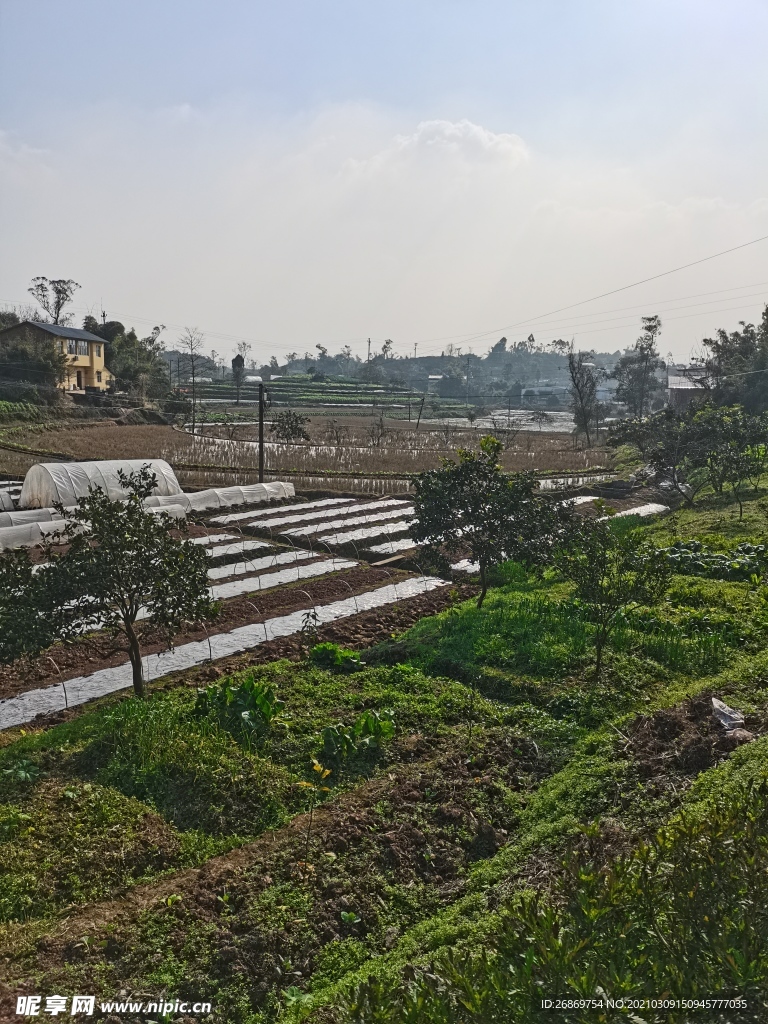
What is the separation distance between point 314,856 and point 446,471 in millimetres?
6971

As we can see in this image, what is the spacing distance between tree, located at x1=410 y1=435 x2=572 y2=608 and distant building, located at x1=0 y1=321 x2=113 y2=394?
42.1m

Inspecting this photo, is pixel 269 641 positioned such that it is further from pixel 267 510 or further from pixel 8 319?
pixel 8 319

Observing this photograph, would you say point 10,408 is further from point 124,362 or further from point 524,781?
point 524,781

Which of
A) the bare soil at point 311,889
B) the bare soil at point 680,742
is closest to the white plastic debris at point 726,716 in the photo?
the bare soil at point 680,742

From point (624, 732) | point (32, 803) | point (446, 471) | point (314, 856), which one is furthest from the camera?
point (446, 471)

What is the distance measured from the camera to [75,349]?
5147cm

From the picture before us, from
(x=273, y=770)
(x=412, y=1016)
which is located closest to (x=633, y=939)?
(x=412, y=1016)

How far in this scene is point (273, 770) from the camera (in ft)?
22.9

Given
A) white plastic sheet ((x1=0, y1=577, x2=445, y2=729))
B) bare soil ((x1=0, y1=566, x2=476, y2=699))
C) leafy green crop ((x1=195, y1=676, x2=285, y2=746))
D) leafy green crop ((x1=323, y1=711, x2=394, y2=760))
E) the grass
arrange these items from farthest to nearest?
1. bare soil ((x1=0, y1=566, x2=476, y2=699))
2. white plastic sheet ((x1=0, y1=577, x2=445, y2=729))
3. leafy green crop ((x1=195, y1=676, x2=285, y2=746))
4. leafy green crop ((x1=323, y1=711, x2=394, y2=760))
5. the grass

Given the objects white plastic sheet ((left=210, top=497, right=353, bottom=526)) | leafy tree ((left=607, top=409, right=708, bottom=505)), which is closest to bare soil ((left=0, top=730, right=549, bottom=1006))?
white plastic sheet ((left=210, top=497, right=353, bottom=526))

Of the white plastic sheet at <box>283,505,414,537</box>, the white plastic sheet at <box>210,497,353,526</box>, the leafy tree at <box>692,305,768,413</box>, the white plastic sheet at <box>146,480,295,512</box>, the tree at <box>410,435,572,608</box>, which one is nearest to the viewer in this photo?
the tree at <box>410,435,572,608</box>

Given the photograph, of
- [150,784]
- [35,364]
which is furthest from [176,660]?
[35,364]

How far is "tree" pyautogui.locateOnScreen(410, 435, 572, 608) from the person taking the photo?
37.7 ft

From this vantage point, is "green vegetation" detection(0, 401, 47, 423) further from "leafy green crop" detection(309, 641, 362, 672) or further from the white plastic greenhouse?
"leafy green crop" detection(309, 641, 362, 672)
